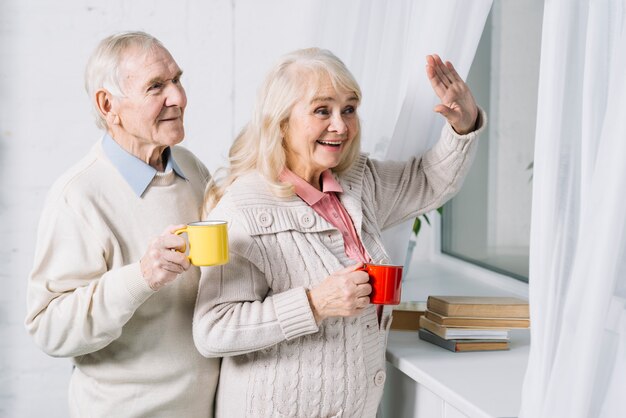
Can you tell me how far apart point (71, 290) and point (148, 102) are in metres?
0.46

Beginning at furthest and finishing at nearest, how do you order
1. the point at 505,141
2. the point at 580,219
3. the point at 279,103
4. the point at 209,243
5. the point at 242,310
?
the point at 505,141 → the point at 279,103 → the point at 242,310 → the point at 209,243 → the point at 580,219

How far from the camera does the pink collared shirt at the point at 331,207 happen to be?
1.79 meters

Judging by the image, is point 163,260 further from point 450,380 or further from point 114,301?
point 450,380

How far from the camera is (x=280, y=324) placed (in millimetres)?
1632

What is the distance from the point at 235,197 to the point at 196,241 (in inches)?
8.9

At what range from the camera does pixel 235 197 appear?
1.74 m

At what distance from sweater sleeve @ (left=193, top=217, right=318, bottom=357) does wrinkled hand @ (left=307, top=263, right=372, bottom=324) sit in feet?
0.08

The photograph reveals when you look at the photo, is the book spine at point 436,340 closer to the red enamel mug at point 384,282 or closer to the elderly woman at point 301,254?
the elderly woman at point 301,254

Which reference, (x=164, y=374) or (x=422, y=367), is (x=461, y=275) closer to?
(x=422, y=367)

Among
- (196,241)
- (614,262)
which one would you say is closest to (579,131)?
(614,262)

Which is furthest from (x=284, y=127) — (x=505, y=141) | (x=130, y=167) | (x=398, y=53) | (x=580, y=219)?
→ (x=505, y=141)

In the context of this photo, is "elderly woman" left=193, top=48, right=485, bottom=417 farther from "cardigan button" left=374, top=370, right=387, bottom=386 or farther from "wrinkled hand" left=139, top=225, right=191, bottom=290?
"wrinkled hand" left=139, top=225, right=191, bottom=290

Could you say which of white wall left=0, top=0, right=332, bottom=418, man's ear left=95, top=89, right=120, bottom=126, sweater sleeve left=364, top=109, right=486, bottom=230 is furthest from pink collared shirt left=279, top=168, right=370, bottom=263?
Answer: white wall left=0, top=0, right=332, bottom=418

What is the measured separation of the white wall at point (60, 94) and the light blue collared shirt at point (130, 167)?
130 centimetres
